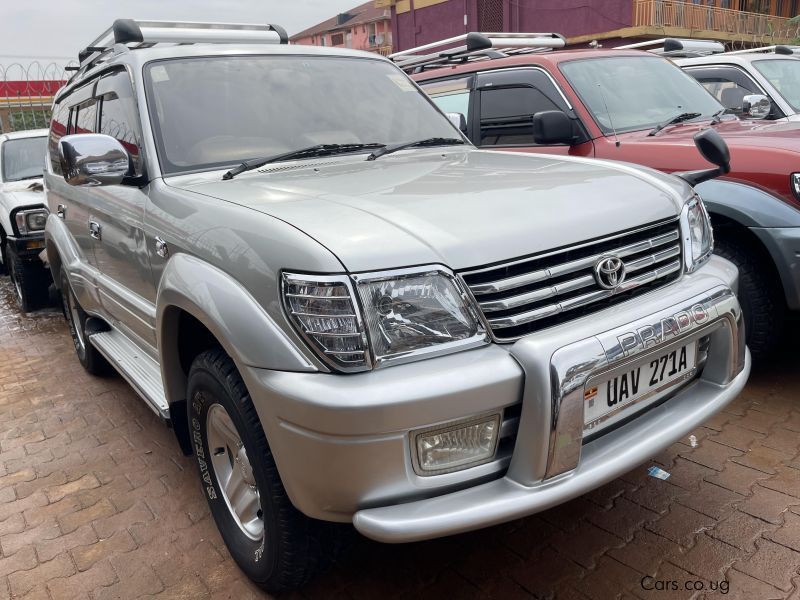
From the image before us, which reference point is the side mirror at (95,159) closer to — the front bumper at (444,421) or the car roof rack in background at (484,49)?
the front bumper at (444,421)

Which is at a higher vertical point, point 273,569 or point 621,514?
point 273,569

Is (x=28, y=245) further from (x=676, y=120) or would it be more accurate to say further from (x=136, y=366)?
(x=676, y=120)

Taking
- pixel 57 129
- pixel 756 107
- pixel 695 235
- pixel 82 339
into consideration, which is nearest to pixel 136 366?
pixel 82 339

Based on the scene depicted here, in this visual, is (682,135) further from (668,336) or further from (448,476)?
(448,476)

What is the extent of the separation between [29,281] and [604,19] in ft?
65.2

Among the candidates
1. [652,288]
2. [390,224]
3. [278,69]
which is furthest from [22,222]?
[652,288]

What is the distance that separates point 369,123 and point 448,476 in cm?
193

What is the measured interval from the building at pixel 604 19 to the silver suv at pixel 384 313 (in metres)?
20.3

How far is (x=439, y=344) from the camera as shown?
1.75m

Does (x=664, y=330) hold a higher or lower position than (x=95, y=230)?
lower

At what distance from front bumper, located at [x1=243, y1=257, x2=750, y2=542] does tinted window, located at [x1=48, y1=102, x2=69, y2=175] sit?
3.32m

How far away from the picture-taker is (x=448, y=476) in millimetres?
1735

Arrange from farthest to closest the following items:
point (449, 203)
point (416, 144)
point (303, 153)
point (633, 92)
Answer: point (633, 92)
point (416, 144)
point (303, 153)
point (449, 203)

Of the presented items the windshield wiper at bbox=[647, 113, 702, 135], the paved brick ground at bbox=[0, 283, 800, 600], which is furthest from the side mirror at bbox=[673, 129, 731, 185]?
the windshield wiper at bbox=[647, 113, 702, 135]
